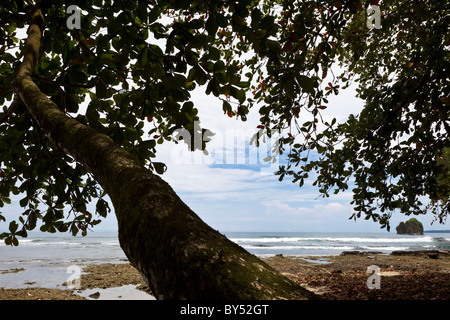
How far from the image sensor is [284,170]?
577 cm

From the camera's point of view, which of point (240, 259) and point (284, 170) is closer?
point (240, 259)

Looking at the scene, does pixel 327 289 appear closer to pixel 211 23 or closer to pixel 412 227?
pixel 211 23

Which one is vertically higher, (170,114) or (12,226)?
(170,114)

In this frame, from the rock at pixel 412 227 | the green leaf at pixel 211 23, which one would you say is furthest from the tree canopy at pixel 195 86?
the rock at pixel 412 227

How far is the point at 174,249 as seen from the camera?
98 centimetres

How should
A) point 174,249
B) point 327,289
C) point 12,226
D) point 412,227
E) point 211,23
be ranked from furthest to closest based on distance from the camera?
point 412,227 → point 327,289 → point 12,226 → point 211,23 → point 174,249

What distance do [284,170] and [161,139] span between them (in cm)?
248

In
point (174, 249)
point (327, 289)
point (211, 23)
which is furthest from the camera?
A: point (327, 289)

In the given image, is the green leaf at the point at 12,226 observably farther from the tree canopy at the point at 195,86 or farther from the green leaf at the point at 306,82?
the green leaf at the point at 306,82

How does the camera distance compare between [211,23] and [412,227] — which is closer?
[211,23]

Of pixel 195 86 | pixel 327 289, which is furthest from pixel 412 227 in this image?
pixel 195 86

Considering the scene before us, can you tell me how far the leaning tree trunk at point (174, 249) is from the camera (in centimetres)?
89
